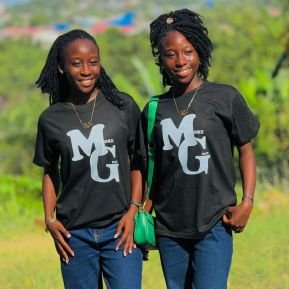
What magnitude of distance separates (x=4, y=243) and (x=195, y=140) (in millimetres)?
5713

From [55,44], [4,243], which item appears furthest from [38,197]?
[55,44]

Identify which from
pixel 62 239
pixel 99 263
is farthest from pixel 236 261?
pixel 62 239

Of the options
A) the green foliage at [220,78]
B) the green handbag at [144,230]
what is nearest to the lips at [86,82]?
the green handbag at [144,230]

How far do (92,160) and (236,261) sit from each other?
310 centimetres

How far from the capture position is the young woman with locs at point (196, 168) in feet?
10.2

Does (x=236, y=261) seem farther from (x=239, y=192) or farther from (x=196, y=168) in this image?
(x=239, y=192)

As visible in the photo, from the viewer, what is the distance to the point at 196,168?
10.2ft

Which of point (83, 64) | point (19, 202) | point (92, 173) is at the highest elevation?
point (83, 64)

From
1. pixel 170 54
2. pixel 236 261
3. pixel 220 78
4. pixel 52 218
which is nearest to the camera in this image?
pixel 170 54

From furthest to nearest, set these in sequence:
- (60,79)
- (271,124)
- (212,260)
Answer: (271,124) → (60,79) → (212,260)

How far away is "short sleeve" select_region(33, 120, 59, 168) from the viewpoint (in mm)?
3342

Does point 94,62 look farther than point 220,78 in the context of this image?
No

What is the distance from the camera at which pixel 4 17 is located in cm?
15075

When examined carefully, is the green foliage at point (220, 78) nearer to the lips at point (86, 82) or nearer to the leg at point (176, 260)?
the lips at point (86, 82)
